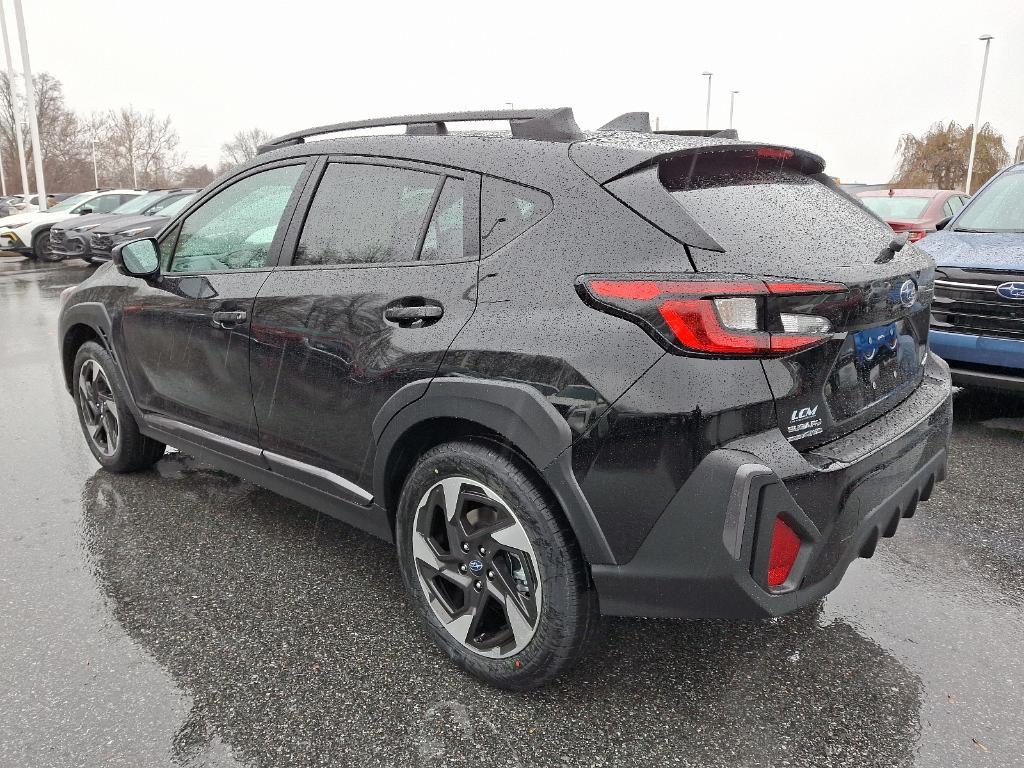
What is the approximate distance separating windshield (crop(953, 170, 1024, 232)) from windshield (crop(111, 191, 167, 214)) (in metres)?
15.8

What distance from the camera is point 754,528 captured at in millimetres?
1857

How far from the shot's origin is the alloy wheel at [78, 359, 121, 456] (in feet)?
13.4

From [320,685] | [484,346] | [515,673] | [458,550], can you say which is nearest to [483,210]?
[484,346]

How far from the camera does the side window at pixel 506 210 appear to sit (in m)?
2.20

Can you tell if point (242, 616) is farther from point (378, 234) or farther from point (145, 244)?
point (145, 244)

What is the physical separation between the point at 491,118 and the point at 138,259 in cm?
191

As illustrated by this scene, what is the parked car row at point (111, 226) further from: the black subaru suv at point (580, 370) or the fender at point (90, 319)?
the black subaru suv at point (580, 370)

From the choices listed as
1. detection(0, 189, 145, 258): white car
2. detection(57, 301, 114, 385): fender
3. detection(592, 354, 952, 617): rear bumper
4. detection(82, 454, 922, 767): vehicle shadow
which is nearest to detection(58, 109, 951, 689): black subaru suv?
detection(592, 354, 952, 617): rear bumper

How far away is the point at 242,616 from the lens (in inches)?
110

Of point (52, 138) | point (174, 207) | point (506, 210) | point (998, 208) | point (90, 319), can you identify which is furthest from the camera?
point (52, 138)

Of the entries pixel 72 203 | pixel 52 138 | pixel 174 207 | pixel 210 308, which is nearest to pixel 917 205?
pixel 210 308

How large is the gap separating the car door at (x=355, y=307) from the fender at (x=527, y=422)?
10 centimetres

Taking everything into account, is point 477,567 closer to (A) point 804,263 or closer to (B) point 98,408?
(A) point 804,263

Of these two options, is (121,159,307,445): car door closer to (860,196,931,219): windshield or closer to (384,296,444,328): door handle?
(384,296,444,328): door handle
